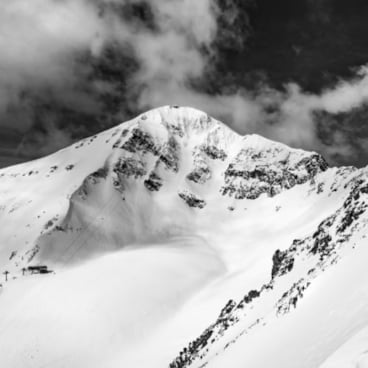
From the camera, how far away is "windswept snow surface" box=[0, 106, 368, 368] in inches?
1193

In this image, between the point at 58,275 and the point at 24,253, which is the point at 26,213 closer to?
the point at 24,253

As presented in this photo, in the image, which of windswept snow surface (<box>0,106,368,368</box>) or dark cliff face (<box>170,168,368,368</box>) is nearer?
windswept snow surface (<box>0,106,368,368</box>)

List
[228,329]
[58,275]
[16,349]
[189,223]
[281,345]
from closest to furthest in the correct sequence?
[281,345] → [228,329] → [16,349] → [58,275] → [189,223]

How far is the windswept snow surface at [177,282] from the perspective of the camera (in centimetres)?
3030

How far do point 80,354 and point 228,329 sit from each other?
42.8 m

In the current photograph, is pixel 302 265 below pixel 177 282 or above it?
below

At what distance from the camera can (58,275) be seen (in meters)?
126

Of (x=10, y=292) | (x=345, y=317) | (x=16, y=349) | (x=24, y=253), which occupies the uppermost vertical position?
(x=24, y=253)

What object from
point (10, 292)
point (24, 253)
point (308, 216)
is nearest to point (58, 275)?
point (10, 292)

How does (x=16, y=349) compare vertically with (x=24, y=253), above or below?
below

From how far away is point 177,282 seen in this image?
11900cm

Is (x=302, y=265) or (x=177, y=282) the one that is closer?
(x=302, y=265)

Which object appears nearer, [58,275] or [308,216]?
[58,275]

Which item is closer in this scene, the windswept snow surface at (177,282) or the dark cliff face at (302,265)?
the windswept snow surface at (177,282)
